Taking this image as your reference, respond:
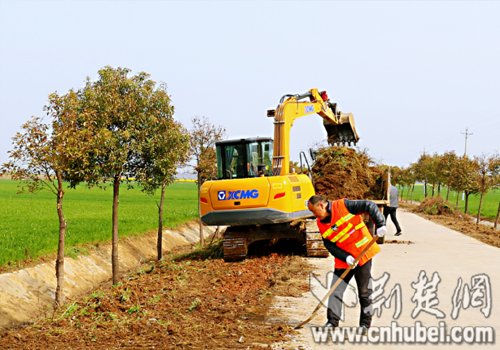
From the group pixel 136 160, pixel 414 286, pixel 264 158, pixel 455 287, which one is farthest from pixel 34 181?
pixel 455 287

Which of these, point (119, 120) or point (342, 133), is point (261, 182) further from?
point (342, 133)

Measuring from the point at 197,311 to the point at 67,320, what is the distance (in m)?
1.84

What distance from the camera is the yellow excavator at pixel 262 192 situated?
12.5m

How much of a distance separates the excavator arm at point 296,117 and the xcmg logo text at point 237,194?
43.5 inches

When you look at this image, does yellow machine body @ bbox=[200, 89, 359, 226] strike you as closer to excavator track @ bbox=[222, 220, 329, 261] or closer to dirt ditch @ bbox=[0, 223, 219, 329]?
excavator track @ bbox=[222, 220, 329, 261]

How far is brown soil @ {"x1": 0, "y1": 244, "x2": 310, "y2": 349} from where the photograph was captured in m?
6.83

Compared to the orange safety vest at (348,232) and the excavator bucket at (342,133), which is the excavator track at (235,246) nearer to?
the excavator bucket at (342,133)

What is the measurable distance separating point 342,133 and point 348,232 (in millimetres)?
11113

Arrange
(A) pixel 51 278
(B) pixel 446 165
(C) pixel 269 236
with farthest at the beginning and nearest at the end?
(B) pixel 446 165, (A) pixel 51 278, (C) pixel 269 236

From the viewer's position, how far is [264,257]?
13820mm

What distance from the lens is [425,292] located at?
9344mm

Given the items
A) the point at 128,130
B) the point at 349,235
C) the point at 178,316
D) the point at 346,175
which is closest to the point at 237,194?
the point at 128,130

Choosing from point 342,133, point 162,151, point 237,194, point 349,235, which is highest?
point 342,133

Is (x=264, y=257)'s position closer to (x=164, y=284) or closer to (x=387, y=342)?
(x=164, y=284)
